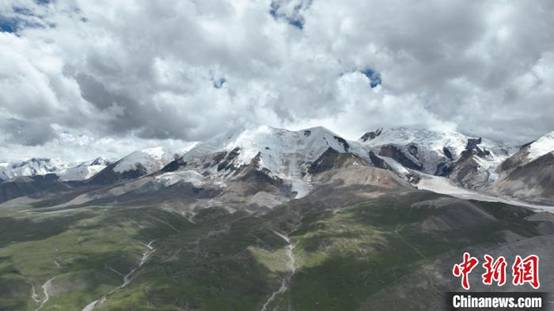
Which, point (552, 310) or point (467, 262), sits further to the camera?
point (552, 310)

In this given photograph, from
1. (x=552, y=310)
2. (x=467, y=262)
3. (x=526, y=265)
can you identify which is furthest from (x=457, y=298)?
(x=552, y=310)

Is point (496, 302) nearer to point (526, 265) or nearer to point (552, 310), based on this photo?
point (526, 265)

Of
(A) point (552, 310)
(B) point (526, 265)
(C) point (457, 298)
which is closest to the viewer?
(C) point (457, 298)

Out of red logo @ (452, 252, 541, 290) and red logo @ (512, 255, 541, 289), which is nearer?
red logo @ (452, 252, 541, 290)

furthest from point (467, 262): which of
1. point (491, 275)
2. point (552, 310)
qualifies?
point (552, 310)

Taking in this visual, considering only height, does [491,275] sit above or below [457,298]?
above

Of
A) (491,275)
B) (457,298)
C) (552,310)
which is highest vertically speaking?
(552,310)

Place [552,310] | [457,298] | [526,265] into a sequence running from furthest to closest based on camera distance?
[552,310]
[526,265]
[457,298]

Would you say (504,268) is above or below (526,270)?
below

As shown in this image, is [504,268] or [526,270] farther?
[526,270]

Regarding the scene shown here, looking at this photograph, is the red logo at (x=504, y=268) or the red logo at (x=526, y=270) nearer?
the red logo at (x=504, y=268)
